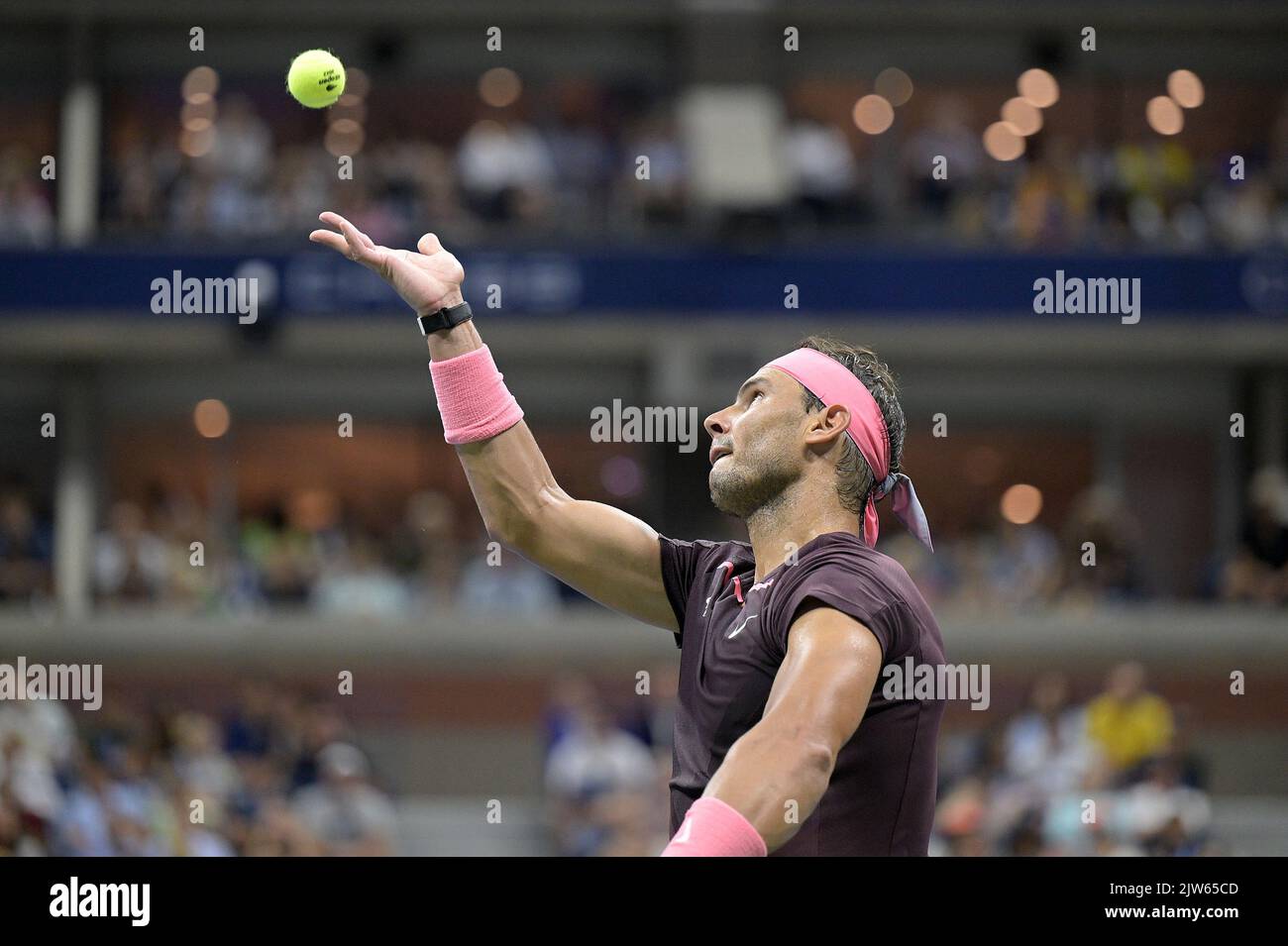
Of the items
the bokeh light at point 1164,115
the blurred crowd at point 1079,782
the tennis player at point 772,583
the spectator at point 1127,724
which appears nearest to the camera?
the tennis player at point 772,583

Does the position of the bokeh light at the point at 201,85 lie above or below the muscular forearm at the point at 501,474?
above

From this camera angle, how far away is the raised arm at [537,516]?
4.33 metres

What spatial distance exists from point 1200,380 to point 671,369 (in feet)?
19.4

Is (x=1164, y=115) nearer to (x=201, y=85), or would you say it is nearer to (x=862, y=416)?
(x=201, y=85)

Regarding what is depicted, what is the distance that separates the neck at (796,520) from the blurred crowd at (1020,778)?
630 cm

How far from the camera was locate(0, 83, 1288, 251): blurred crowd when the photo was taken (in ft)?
53.7

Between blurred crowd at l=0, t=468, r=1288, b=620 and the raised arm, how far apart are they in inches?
388

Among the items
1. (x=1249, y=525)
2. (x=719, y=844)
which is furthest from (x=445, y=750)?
(x=719, y=844)

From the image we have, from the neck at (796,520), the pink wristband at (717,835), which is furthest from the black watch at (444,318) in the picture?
the pink wristband at (717,835)

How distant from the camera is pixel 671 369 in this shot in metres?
16.4

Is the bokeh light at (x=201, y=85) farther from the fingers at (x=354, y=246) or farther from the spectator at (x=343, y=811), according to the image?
the fingers at (x=354, y=246)

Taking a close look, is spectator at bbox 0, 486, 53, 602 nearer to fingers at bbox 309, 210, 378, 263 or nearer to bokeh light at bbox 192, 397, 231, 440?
bokeh light at bbox 192, 397, 231, 440

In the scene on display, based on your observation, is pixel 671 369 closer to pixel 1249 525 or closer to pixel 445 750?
pixel 445 750

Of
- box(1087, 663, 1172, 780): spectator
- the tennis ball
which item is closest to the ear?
the tennis ball
